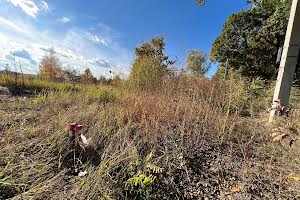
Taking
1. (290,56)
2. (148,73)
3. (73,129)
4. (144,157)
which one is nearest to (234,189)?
(144,157)

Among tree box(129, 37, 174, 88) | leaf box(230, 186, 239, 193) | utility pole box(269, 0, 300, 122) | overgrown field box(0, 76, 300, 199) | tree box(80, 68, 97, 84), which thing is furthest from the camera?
tree box(80, 68, 97, 84)

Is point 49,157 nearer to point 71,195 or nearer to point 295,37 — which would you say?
point 71,195

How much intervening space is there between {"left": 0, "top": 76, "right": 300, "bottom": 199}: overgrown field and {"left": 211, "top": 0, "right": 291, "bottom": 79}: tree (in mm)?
11446

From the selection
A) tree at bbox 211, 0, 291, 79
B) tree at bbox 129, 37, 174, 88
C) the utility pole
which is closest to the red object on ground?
tree at bbox 129, 37, 174, 88

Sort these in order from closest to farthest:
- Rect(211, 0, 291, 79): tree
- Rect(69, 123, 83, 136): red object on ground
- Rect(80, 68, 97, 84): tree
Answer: Rect(69, 123, 83, 136): red object on ground, Rect(80, 68, 97, 84): tree, Rect(211, 0, 291, 79): tree

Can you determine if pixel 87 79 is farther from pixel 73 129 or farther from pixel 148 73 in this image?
pixel 73 129

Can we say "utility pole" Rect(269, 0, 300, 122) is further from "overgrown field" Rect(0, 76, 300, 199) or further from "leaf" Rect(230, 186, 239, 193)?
"leaf" Rect(230, 186, 239, 193)

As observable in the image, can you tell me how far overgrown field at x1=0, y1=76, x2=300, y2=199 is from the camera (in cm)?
130

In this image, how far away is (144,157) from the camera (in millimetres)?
1665

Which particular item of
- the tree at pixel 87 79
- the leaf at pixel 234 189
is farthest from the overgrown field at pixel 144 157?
the tree at pixel 87 79

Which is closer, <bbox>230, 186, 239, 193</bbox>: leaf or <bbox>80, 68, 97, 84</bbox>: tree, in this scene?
<bbox>230, 186, 239, 193</bbox>: leaf

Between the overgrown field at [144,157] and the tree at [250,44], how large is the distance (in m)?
11.4

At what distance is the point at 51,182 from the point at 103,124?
0.92m

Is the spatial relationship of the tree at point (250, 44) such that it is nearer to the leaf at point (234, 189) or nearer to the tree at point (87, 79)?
the tree at point (87, 79)
